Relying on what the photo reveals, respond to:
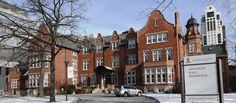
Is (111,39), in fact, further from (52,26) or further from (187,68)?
(187,68)

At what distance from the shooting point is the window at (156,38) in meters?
57.7

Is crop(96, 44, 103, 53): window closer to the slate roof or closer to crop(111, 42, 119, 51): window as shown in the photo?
crop(111, 42, 119, 51): window

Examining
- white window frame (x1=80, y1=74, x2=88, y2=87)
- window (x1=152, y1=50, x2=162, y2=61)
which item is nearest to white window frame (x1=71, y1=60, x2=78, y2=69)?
white window frame (x1=80, y1=74, x2=88, y2=87)

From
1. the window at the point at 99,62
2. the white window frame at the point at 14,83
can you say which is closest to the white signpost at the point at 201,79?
the window at the point at 99,62

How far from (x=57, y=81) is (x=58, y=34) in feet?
101

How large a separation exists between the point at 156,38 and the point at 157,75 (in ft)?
19.3

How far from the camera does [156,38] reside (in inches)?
2295

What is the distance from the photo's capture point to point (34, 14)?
33.0m

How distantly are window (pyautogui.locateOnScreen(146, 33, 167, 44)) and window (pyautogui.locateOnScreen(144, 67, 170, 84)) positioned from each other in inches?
178

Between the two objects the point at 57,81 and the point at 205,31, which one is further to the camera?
the point at 205,31

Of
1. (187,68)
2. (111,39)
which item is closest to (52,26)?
(187,68)

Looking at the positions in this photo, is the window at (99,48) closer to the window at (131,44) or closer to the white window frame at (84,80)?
the white window frame at (84,80)

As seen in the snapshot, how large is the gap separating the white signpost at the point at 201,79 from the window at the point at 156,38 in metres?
41.7

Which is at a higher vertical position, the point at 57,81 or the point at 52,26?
the point at 52,26
